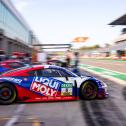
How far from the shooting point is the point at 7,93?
410 inches

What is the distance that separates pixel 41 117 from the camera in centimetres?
829

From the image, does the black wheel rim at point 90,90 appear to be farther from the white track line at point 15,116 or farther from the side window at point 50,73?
the white track line at point 15,116

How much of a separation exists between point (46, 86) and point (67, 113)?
2.16 metres

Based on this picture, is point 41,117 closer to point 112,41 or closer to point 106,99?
point 106,99

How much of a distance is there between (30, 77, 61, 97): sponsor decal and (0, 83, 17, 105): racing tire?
657 millimetres

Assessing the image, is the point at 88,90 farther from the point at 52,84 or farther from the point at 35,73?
the point at 35,73

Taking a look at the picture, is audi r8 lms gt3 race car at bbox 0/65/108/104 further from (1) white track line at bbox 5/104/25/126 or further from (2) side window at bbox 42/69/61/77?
(1) white track line at bbox 5/104/25/126

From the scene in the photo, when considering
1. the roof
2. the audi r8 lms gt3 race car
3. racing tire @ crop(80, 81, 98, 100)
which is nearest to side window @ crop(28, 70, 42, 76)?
the audi r8 lms gt3 race car

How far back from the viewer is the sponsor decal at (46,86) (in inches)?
423

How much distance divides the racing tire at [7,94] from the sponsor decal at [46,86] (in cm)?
66

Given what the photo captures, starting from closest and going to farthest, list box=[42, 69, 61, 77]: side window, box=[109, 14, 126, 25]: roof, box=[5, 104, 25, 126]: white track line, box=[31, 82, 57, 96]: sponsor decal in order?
box=[5, 104, 25, 126]: white track line < box=[31, 82, 57, 96]: sponsor decal < box=[42, 69, 61, 77]: side window < box=[109, 14, 126, 25]: roof

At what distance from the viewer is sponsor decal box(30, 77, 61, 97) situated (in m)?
10.7

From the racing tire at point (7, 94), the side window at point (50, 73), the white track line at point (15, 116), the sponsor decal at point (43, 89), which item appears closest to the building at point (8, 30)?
the side window at point (50, 73)

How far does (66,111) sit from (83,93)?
2.07 metres
